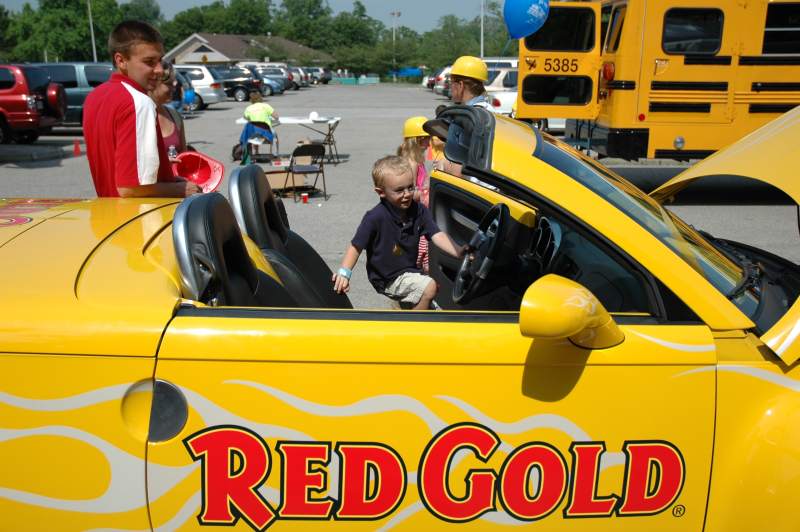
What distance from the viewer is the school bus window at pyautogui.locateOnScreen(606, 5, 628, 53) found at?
9.56m

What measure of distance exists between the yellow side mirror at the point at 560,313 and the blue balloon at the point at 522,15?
744 cm

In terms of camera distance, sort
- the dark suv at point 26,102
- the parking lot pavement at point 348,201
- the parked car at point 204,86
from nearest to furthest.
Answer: the parking lot pavement at point 348,201, the dark suv at point 26,102, the parked car at point 204,86

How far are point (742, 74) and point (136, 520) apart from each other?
9691 mm

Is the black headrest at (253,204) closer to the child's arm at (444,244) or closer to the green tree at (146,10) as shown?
the child's arm at (444,244)

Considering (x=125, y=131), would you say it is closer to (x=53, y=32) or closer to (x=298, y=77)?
(x=298, y=77)

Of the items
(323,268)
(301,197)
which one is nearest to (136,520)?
(323,268)

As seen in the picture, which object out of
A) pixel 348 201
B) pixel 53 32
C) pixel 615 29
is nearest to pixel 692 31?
pixel 615 29

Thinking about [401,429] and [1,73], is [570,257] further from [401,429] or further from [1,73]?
[1,73]

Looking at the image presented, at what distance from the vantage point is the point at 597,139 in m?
10.3

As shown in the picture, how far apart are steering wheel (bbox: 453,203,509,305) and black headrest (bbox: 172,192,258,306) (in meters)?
0.95

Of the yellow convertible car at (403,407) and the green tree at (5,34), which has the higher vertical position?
the green tree at (5,34)

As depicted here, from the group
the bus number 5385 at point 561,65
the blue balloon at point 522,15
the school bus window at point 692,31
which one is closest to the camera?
the blue balloon at point 522,15

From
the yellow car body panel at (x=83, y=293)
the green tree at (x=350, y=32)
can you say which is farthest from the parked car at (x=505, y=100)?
the green tree at (x=350, y=32)

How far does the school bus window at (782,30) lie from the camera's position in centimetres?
888
